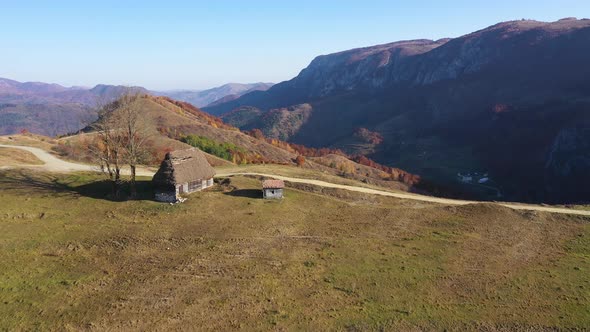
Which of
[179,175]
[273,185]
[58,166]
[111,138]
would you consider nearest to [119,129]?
[111,138]

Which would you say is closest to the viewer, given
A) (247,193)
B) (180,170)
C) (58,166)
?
(180,170)

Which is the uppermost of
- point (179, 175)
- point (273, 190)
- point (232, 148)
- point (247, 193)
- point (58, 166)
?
point (58, 166)

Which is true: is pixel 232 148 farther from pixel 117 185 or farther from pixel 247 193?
pixel 117 185

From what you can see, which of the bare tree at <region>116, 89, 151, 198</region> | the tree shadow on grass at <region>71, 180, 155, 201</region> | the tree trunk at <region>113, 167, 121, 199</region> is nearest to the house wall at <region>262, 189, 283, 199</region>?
the tree shadow on grass at <region>71, 180, 155, 201</region>

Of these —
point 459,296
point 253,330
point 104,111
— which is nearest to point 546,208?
point 459,296

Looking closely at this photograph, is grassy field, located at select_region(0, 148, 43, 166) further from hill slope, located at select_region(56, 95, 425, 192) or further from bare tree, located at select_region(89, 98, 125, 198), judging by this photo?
hill slope, located at select_region(56, 95, 425, 192)

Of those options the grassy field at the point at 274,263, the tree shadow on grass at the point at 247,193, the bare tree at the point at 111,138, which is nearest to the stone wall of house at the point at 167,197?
the grassy field at the point at 274,263

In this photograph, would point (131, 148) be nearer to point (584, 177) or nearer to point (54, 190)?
point (54, 190)
